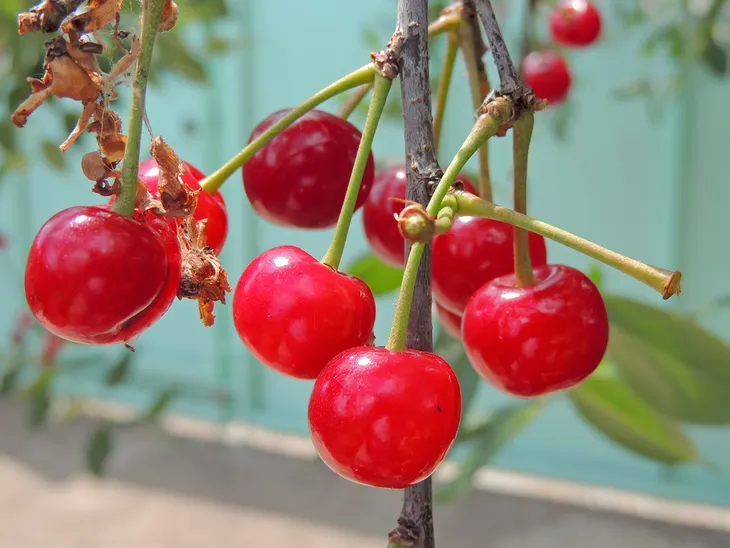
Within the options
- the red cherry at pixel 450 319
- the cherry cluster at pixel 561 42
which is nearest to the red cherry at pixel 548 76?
the cherry cluster at pixel 561 42

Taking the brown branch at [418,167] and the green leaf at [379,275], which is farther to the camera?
the green leaf at [379,275]

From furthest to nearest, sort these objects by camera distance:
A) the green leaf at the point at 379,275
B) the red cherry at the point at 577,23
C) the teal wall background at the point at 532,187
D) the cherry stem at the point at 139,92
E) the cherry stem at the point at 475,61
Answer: the teal wall background at the point at 532,187 → the red cherry at the point at 577,23 → the green leaf at the point at 379,275 → the cherry stem at the point at 475,61 → the cherry stem at the point at 139,92

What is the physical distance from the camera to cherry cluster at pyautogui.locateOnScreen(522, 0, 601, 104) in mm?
1253

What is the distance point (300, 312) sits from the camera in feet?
1.16

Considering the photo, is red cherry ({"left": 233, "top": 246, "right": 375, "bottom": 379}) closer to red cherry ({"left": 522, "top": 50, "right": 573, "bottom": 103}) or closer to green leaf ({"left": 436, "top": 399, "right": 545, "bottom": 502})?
green leaf ({"left": 436, "top": 399, "right": 545, "bottom": 502})

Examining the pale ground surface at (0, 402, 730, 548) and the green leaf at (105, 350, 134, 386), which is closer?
the green leaf at (105, 350, 134, 386)

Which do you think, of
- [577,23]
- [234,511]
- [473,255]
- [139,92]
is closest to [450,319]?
[473,255]

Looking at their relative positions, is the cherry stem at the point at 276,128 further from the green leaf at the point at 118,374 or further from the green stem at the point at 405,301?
the green leaf at the point at 118,374

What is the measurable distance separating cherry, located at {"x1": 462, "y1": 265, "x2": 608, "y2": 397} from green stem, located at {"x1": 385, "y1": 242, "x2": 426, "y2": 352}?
0.07 m

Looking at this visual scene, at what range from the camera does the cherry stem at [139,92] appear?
285 mm

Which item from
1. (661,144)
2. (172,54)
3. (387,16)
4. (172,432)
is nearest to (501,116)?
(172,54)

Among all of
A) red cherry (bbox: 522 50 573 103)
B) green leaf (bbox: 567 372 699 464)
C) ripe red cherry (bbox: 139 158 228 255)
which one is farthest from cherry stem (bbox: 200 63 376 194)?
red cherry (bbox: 522 50 573 103)

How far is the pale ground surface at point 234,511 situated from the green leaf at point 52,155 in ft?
4.45

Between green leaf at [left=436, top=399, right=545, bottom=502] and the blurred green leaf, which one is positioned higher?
the blurred green leaf
